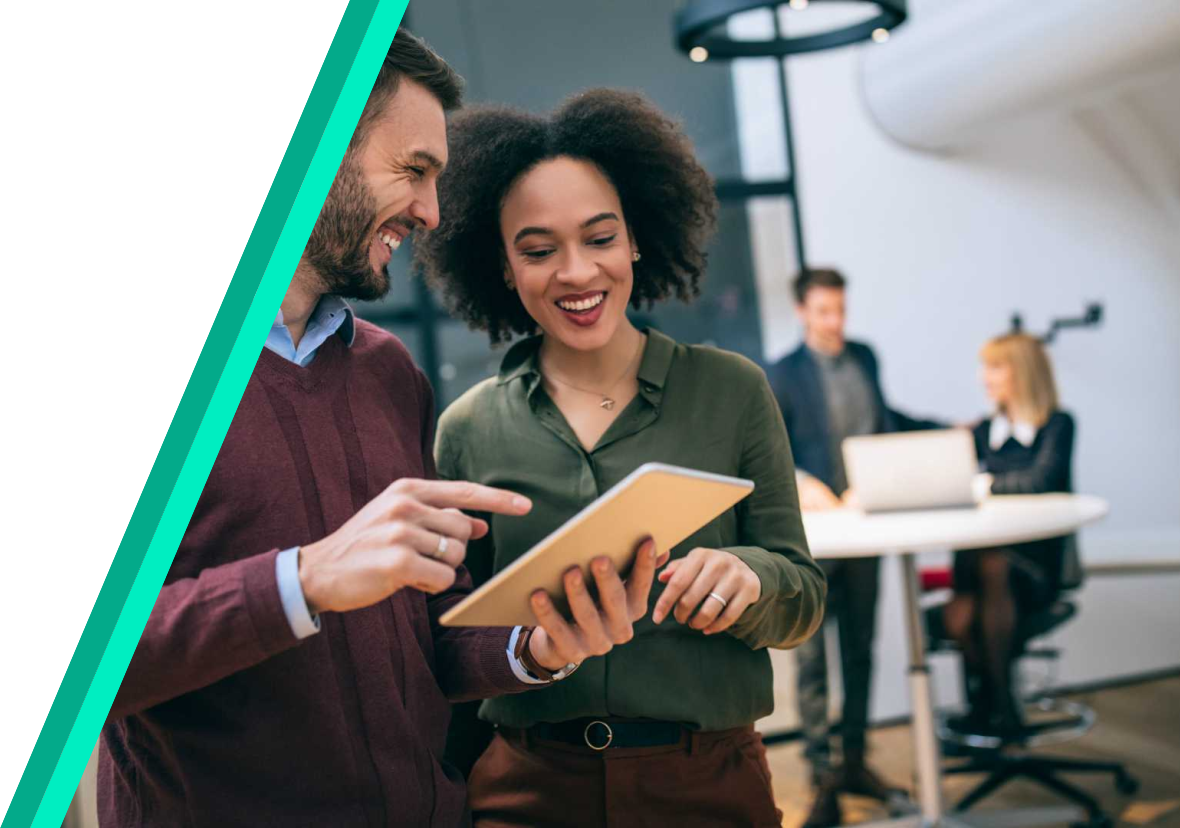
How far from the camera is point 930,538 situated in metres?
2.34

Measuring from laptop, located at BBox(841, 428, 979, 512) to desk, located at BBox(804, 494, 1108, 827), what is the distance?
4 cm

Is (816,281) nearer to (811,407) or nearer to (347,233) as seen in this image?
(811,407)

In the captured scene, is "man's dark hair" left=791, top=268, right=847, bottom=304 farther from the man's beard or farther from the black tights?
the man's beard

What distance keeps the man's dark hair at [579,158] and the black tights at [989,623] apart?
2.48m

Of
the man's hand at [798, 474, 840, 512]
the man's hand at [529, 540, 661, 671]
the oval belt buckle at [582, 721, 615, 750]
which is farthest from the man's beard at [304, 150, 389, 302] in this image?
the man's hand at [798, 474, 840, 512]

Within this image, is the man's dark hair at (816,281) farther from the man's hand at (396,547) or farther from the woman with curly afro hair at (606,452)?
the man's hand at (396,547)

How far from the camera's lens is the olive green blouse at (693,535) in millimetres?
1050

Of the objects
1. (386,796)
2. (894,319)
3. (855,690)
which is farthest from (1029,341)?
(386,796)

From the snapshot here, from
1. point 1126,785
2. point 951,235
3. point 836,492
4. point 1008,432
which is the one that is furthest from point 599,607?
point 951,235

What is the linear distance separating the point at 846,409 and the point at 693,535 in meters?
2.33

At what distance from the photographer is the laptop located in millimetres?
2736

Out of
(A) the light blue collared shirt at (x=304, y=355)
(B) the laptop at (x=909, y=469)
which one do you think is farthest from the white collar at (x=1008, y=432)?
(A) the light blue collared shirt at (x=304, y=355)

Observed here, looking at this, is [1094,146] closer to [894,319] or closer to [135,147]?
[894,319]

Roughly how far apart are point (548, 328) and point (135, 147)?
48 cm
